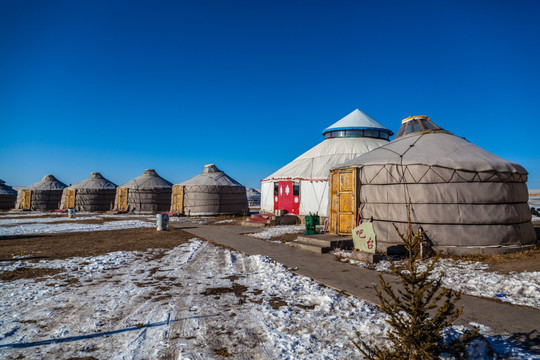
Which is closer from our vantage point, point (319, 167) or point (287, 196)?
point (319, 167)

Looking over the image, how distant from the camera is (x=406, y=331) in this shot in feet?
8.42

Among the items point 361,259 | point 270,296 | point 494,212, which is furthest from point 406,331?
point 494,212

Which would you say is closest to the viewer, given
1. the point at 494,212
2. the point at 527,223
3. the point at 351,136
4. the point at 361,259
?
the point at 361,259

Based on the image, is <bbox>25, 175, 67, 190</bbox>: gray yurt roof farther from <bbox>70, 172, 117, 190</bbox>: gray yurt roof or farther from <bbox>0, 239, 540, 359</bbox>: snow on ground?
<bbox>0, 239, 540, 359</bbox>: snow on ground

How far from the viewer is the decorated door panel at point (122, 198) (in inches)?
1196

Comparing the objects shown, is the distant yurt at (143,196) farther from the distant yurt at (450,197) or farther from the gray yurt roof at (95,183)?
the distant yurt at (450,197)

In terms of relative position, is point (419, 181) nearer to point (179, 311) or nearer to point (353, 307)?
point (353, 307)

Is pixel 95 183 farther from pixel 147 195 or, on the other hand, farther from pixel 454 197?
pixel 454 197

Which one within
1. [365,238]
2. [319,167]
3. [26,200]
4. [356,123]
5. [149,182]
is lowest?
[365,238]

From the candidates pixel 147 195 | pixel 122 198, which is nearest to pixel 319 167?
pixel 147 195

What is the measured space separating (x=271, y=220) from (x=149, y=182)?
1871 cm

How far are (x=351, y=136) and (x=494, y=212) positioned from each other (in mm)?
12957

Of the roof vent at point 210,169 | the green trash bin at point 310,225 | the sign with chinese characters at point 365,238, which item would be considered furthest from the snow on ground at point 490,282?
the roof vent at point 210,169

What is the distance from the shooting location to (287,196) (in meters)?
18.9
